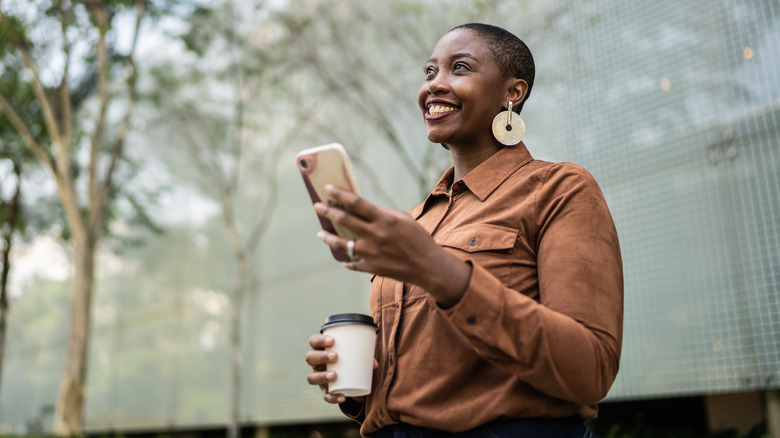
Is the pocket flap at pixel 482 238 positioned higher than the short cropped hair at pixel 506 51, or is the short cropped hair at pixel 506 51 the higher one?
the short cropped hair at pixel 506 51

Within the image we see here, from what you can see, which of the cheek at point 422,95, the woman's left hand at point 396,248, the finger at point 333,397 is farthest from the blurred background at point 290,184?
the woman's left hand at point 396,248

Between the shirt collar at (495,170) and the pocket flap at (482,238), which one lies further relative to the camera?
the shirt collar at (495,170)

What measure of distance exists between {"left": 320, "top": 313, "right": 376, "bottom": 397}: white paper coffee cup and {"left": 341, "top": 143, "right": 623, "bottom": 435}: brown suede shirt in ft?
0.16

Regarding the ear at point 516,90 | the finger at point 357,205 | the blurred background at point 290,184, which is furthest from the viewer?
the blurred background at point 290,184

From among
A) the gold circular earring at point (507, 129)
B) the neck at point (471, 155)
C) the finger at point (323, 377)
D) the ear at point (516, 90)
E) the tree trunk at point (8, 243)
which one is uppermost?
the tree trunk at point (8, 243)

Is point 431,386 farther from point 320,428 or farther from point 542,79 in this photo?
point 320,428

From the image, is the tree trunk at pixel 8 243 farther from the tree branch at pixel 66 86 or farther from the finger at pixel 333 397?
the finger at pixel 333 397

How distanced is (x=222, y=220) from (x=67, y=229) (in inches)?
131

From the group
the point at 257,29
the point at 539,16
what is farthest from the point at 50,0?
the point at 539,16

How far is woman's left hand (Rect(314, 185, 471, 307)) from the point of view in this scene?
0.94 meters

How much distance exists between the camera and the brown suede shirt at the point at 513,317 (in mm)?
996

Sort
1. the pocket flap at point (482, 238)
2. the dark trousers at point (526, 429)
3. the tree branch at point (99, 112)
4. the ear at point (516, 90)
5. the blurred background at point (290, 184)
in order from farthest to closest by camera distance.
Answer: the tree branch at point (99, 112), the blurred background at point (290, 184), the ear at point (516, 90), the pocket flap at point (482, 238), the dark trousers at point (526, 429)

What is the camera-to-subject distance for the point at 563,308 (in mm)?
1063

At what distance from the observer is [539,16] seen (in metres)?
5.84
